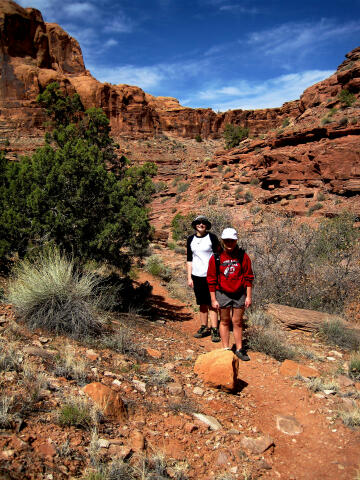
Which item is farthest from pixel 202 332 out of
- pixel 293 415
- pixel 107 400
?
pixel 107 400

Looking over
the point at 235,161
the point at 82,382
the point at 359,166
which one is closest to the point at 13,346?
the point at 82,382

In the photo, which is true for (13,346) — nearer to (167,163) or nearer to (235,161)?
(235,161)

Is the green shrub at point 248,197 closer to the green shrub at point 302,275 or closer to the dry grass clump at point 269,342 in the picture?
the green shrub at point 302,275

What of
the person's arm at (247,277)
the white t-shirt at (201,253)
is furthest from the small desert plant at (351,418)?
the white t-shirt at (201,253)

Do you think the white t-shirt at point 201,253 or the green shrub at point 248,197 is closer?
the white t-shirt at point 201,253

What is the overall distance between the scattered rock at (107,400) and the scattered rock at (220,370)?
3.93 ft

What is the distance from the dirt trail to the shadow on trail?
248cm

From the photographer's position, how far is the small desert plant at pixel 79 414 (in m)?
2.31

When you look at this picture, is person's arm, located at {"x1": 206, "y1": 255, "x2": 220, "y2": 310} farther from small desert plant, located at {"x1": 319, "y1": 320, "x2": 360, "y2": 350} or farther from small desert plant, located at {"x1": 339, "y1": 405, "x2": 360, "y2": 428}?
small desert plant, located at {"x1": 319, "y1": 320, "x2": 360, "y2": 350}

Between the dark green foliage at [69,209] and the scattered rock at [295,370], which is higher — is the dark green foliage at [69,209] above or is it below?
above

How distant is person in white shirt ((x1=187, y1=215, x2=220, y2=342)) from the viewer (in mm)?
4688

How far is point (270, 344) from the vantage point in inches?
180

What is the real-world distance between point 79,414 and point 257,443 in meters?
1.48

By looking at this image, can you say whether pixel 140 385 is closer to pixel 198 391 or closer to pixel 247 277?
pixel 198 391
